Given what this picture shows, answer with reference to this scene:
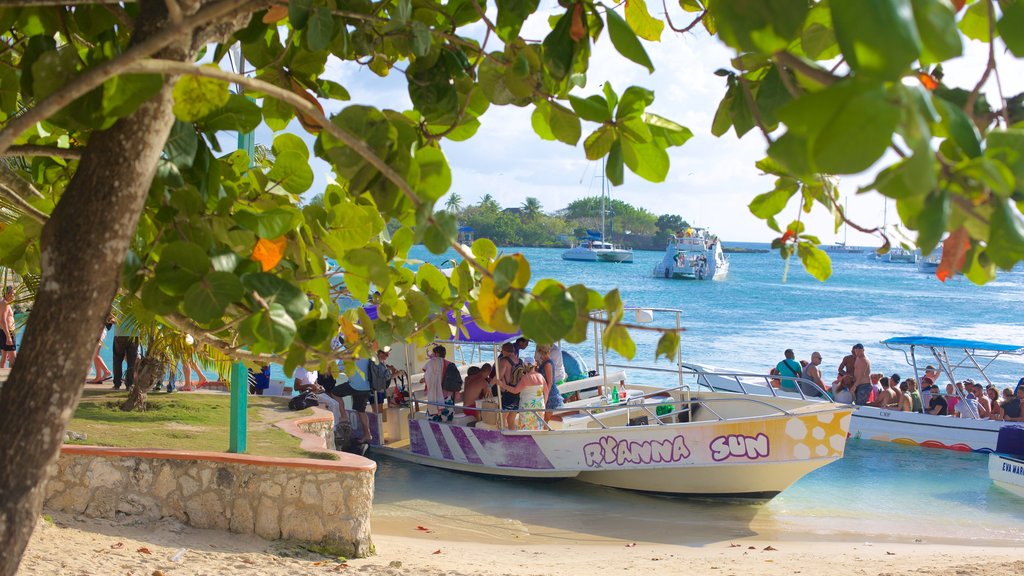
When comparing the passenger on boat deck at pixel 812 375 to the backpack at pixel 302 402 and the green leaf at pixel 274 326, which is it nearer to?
the backpack at pixel 302 402

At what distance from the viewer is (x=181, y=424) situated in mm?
8945

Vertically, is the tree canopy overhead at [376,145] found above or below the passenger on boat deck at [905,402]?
above

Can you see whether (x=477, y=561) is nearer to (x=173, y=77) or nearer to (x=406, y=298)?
(x=406, y=298)

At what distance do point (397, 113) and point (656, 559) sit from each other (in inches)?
268

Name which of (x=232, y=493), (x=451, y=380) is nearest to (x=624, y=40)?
(x=232, y=493)

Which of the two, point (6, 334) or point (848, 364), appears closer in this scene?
point (6, 334)

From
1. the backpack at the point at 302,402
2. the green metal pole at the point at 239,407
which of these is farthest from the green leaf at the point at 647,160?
the backpack at the point at 302,402

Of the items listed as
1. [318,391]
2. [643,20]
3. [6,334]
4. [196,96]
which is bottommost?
[318,391]

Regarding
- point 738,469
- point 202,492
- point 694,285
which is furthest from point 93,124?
point 694,285

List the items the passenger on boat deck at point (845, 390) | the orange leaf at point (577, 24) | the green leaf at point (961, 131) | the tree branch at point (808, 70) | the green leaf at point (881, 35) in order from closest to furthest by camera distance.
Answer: the green leaf at point (881, 35)
the green leaf at point (961, 131)
the tree branch at point (808, 70)
the orange leaf at point (577, 24)
the passenger on boat deck at point (845, 390)

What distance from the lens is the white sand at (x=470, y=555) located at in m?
5.65

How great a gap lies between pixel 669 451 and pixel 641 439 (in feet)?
1.15

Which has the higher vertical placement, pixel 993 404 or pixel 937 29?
pixel 937 29

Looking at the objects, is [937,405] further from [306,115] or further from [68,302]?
[68,302]
